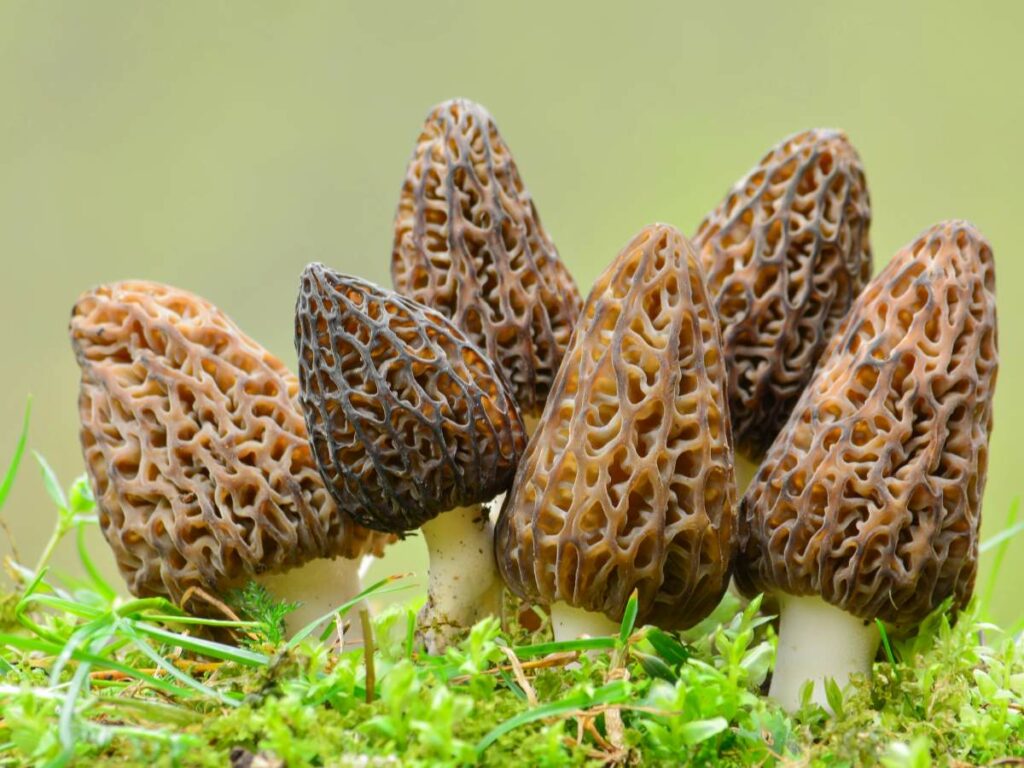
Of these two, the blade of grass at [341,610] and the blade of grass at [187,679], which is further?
the blade of grass at [341,610]

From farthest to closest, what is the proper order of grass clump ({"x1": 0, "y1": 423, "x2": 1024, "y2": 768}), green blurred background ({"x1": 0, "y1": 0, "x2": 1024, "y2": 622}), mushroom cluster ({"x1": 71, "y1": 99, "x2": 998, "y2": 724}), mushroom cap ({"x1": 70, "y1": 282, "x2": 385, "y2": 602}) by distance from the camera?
1. green blurred background ({"x1": 0, "y1": 0, "x2": 1024, "y2": 622})
2. mushroom cap ({"x1": 70, "y1": 282, "x2": 385, "y2": 602})
3. mushroom cluster ({"x1": 71, "y1": 99, "x2": 998, "y2": 724})
4. grass clump ({"x1": 0, "y1": 423, "x2": 1024, "y2": 768})

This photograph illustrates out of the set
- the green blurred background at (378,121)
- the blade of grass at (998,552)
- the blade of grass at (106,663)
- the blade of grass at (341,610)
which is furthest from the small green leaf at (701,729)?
the green blurred background at (378,121)

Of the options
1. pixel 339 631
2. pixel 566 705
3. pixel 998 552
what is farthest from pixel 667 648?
pixel 998 552

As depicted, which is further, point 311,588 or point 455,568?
point 311,588

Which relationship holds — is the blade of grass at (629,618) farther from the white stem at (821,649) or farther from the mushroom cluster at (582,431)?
the white stem at (821,649)

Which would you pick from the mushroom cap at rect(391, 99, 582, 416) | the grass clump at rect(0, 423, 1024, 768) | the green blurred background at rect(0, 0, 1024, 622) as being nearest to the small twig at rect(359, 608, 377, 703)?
the grass clump at rect(0, 423, 1024, 768)

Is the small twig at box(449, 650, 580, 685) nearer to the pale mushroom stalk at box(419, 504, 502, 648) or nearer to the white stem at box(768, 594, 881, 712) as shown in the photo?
the pale mushroom stalk at box(419, 504, 502, 648)

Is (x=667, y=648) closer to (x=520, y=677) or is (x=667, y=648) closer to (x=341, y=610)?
(x=520, y=677)
